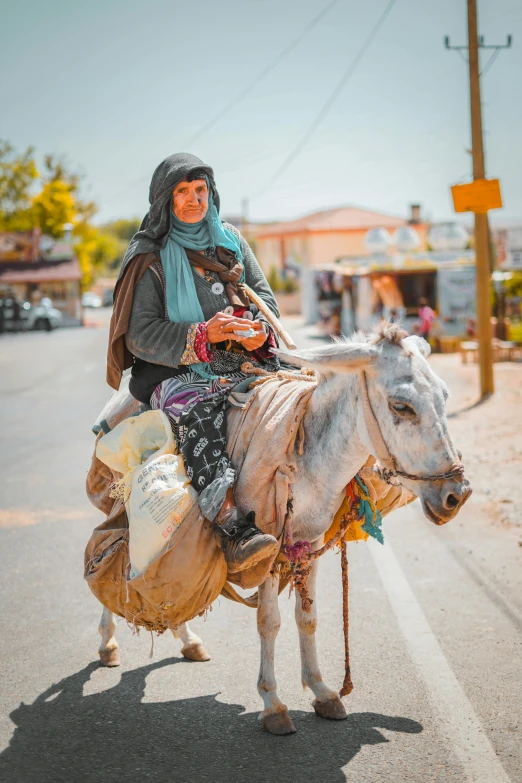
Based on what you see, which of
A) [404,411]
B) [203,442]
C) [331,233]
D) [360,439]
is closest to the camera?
→ [404,411]

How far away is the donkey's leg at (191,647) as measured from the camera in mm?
5273

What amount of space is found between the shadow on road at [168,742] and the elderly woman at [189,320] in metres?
1.07

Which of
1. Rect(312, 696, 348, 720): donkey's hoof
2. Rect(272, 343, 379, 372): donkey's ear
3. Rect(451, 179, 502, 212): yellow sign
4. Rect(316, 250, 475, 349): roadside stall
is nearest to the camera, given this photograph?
Rect(272, 343, 379, 372): donkey's ear

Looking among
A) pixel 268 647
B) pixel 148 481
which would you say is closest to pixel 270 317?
pixel 148 481

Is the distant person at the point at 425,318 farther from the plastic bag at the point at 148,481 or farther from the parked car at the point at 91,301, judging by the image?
the parked car at the point at 91,301

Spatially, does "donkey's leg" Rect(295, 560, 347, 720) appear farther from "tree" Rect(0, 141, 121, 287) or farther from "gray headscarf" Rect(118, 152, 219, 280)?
"tree" Rect(0, 141, 121, 287)

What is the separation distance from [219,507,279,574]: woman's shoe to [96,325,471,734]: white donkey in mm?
316

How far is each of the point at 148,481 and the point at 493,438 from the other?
9182mm

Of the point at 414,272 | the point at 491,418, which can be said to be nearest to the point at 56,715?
the point at 491,418

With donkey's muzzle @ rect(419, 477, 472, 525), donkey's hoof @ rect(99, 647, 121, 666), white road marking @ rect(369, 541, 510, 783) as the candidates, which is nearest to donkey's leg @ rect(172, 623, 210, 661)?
donkey's hoof @ rect(99, 647, 121, 666)

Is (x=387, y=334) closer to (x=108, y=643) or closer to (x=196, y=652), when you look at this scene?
(x=196, y=652)

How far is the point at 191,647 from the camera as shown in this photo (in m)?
5.29

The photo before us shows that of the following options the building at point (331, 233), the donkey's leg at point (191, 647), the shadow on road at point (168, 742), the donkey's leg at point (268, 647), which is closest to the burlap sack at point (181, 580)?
the donkey's leg at point (268, 647)

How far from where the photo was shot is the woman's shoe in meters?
3.90
